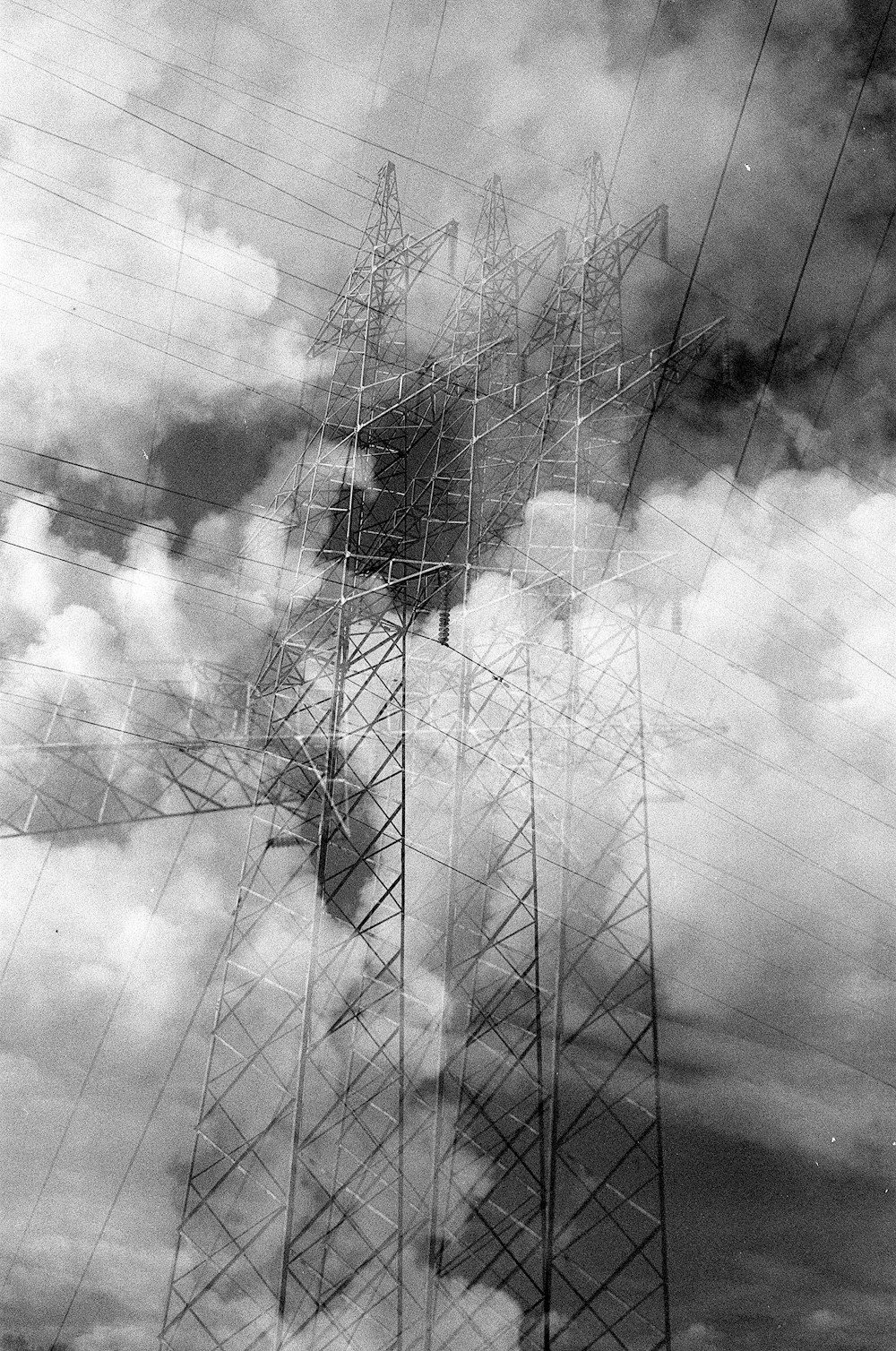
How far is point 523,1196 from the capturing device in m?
22.6

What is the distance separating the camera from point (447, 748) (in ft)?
63.4

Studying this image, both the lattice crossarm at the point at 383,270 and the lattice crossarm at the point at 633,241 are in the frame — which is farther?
the lattice crossarm at the point at 633,241

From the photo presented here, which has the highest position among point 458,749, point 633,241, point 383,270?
point 633,241

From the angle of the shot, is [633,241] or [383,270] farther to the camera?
[633,241]

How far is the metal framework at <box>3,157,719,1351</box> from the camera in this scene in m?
15.6

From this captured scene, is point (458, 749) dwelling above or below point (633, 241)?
below

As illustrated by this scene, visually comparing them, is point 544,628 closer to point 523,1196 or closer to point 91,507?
point 91,507

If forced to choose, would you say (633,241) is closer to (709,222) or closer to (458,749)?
(709,222)

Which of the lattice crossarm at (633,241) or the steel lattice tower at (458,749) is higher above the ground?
the lattice crossarm at (633,241)

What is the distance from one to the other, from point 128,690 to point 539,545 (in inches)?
287

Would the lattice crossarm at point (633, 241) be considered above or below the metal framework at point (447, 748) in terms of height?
above

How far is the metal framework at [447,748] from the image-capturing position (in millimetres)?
15578

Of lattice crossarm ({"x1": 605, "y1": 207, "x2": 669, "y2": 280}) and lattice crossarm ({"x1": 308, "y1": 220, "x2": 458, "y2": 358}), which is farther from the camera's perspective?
lattice crossarm ({"x1": 605, "y1": 207, "x2": 669, "y2": 280})

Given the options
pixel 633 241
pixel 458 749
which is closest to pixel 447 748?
pixel 458 749
